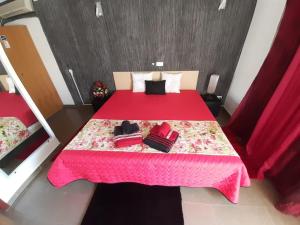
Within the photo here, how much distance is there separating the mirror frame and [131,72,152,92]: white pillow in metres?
1.63

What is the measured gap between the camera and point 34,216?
1.54m

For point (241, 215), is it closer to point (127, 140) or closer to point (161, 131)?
point (161, 131)

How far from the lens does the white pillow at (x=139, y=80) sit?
2.77 m

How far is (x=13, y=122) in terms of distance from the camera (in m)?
1.96

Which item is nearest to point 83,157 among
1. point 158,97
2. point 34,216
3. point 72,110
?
point 34,216

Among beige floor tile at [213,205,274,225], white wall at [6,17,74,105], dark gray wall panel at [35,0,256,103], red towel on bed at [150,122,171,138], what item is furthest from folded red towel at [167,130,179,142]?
white wall at [6,17,74,105]

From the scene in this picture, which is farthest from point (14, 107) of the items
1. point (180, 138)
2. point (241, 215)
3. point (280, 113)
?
point (280, 113)

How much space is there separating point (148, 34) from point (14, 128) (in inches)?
97.7

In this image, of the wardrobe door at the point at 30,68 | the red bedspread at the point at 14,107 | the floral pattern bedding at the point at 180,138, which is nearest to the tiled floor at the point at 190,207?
the floral pattern bedding at the point at 180,138

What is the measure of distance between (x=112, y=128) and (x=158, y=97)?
110 centimetres

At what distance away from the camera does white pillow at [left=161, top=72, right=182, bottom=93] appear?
107 inches

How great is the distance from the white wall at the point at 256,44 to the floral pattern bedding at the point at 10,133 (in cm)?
354

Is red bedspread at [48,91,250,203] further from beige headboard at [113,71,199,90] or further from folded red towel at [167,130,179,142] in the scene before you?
beige headboard at [113,71,199,90]

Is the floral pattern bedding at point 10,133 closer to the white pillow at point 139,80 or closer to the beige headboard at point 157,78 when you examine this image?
the beige headboard at point 157,78
